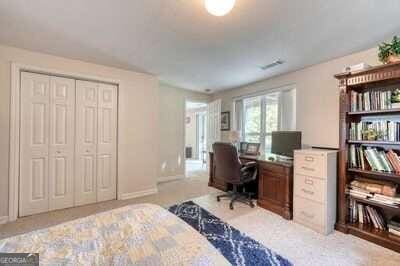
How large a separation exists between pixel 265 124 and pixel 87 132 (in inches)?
129

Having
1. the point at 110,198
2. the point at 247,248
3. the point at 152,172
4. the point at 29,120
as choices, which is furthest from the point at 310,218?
the point at 29,120

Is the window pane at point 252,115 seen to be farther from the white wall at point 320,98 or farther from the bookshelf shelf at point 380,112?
the bookshelf shelf at point 380,112

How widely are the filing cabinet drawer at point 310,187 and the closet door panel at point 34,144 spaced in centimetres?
343

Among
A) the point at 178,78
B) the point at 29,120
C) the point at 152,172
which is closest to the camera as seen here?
the point at 29,120

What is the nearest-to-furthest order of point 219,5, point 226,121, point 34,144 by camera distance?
point 219,5, point 34,144, point 226,121

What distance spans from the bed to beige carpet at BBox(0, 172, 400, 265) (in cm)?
134

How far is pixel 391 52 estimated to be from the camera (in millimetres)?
2057

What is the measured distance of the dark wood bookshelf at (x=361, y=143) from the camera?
2.12 metres

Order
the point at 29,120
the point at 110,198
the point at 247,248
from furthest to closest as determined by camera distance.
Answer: the point at 110,198 < the point at 29,120 < the point at 247,248

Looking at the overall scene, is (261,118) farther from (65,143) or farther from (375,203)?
(65,143)

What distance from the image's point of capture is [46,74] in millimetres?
2904

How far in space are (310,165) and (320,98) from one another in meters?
1.17

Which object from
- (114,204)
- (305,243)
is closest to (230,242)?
(305,243)

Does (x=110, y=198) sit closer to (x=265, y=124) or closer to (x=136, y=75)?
(x=136, y=75)
